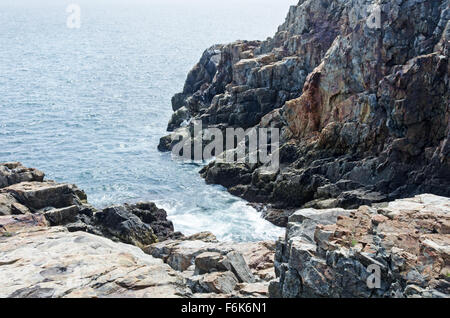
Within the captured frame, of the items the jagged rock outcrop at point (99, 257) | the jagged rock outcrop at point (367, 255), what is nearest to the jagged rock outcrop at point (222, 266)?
the jagged rock outcrop at point (99, 257)

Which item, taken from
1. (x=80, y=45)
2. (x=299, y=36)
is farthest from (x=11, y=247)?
(x=80, y=45)

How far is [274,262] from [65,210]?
17.3 m

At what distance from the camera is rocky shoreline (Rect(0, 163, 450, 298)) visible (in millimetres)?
19000

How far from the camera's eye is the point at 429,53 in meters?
43.4

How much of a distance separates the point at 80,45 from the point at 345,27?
460ft

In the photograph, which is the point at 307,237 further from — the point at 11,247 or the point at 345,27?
the point at 345,27

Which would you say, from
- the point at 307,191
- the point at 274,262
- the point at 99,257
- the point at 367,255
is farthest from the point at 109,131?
the point at 367,255

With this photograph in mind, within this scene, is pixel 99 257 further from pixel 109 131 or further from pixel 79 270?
pixel 109 131

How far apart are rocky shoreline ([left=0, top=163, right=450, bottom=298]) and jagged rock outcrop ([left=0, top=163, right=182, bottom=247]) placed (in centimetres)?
365

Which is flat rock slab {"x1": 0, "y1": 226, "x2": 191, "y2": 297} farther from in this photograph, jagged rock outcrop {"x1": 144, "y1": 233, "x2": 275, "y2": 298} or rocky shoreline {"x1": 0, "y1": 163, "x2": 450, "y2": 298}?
jagged rock outcrop {"x1": 144, "y1": 233, "x2": 275, "y2": 298}

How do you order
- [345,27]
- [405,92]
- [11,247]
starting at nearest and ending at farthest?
[11,247] < [405,92] < [345,27]

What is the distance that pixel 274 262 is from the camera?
934 inches
